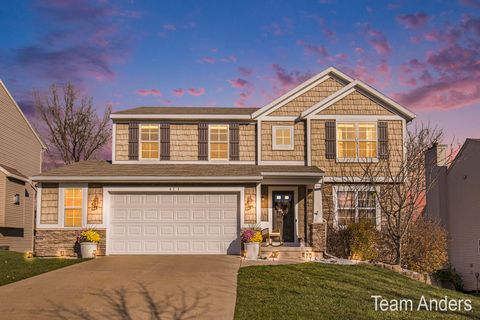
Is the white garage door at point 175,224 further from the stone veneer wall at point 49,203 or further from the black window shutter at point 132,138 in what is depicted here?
the black window shutter at point 132,138

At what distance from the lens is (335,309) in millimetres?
9953

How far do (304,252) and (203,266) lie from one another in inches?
171

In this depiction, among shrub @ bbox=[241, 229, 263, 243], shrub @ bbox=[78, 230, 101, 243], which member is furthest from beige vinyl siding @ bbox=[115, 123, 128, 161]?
shrub @ bbox=[241, 229, 263, 243]

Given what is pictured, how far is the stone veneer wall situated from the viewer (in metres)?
18.8

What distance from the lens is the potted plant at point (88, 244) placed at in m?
18.0

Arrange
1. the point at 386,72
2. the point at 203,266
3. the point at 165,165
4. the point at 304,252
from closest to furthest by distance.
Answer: the point at 203,266 → the point at 304,252 → the point at 165,165 → the point at 386,72

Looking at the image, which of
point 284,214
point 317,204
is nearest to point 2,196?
point 284,214

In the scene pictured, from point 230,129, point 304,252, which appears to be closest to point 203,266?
point 304,252

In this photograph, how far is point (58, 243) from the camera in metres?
18.6

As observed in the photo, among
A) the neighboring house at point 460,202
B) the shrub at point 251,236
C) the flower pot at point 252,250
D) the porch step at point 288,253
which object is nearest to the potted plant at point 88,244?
the shrub at point 251,236

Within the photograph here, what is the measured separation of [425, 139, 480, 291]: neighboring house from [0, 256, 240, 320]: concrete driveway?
1278 cm

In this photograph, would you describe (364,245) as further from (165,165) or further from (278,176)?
(165,165)

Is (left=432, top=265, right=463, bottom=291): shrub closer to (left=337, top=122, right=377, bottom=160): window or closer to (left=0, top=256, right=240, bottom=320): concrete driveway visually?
(left=337, top=122, right=377, bottom=160): window

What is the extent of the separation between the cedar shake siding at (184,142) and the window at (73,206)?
3924 millimetres
